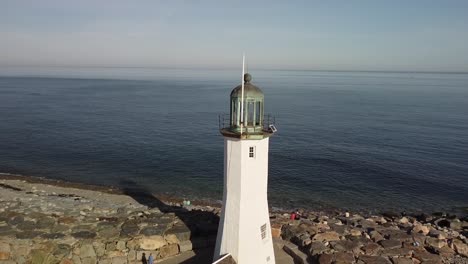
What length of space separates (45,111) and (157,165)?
38538 mm

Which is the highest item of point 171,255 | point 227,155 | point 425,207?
point 227,155

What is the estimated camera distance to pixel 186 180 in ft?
106

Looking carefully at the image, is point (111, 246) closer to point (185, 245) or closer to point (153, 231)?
point (153, 231)

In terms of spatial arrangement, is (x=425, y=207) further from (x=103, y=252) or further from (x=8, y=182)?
(x=8, y=182)

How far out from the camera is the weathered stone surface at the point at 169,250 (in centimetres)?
1400

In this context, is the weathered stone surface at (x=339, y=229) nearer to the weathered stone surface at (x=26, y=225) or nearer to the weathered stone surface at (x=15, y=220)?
the weathered stone surface at (x=26, y=225)

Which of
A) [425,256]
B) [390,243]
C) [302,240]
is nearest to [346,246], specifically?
[302,240]

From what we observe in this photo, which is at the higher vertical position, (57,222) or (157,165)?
(57,222)

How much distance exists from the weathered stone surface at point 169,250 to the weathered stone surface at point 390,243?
766 cm

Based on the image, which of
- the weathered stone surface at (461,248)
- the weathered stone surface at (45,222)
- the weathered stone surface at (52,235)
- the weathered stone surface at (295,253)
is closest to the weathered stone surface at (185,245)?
the weathered stone surface at (295,253)

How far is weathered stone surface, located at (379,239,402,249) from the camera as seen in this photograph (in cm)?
1451

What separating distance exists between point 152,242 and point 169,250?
2.21ft

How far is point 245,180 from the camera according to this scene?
35.2 ft

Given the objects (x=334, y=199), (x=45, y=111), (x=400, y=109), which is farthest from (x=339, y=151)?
(x=45, y=111)
